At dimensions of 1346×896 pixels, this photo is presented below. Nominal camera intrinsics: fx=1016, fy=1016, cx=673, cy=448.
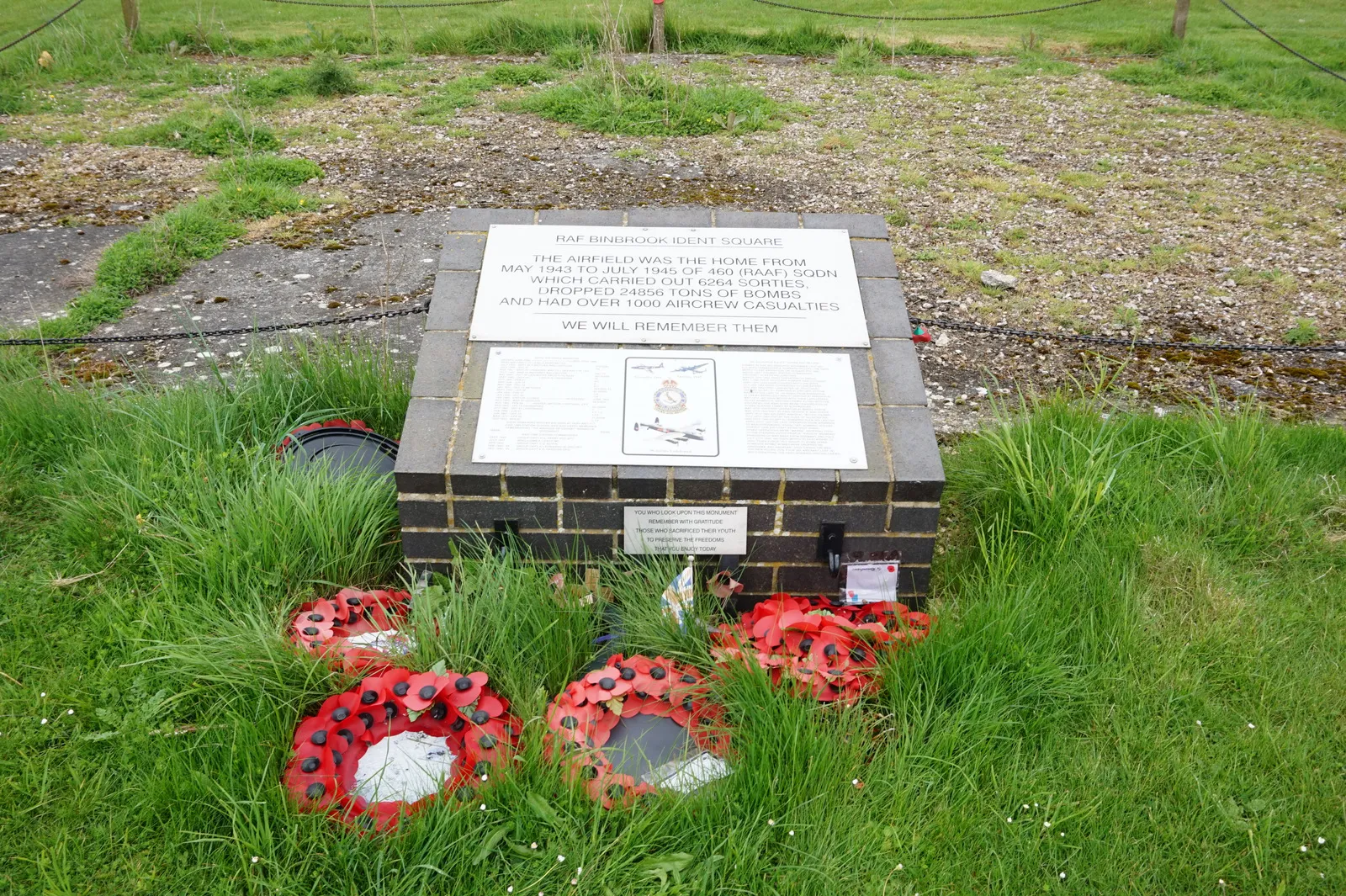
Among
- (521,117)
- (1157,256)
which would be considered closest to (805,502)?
(1157,256)

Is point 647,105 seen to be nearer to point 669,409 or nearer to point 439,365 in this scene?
point 439,365

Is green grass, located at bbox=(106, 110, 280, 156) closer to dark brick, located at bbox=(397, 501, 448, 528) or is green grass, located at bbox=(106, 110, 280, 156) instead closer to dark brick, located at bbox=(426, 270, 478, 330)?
dark brick, located at bbox=(426, 270, 478, 330)

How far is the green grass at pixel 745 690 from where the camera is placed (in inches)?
100.0

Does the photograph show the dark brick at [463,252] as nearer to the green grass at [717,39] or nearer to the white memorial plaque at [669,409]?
the white memorial plaque at [669,409]

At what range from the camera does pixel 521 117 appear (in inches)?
352

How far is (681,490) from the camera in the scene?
10.7 feet

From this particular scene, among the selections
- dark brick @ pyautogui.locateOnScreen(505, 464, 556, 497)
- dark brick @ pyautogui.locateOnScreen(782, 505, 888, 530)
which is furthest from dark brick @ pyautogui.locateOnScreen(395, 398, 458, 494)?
dark brick @ pyautogui.locateOnScreen(782, 505, 888, 530)

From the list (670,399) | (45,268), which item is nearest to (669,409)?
(670,399)

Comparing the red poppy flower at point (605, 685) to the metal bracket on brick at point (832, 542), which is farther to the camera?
the metal bracket on brick at point (832, 542)

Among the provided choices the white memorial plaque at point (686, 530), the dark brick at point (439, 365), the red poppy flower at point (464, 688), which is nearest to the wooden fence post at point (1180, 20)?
the white memorial plaque at point (686, 530)

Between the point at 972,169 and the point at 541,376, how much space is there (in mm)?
5725

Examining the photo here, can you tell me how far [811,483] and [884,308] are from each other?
88 centimetres

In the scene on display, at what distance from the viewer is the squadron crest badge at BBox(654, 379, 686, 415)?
3.38 metres

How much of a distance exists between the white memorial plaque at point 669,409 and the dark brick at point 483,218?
2.37ft
